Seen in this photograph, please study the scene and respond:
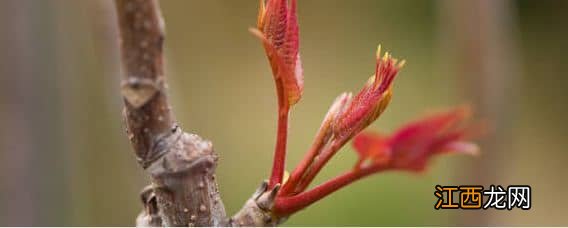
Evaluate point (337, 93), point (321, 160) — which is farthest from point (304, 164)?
point (337, 93)

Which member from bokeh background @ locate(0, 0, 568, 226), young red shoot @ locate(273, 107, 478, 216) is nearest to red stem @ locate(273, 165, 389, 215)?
young red shoot @ locate(273, 107, 478, 216)

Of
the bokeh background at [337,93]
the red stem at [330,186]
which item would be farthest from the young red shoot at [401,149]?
the bokeh background at [337,93]

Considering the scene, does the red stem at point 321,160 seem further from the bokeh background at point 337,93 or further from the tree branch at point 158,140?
the bokeh background at point 337,93

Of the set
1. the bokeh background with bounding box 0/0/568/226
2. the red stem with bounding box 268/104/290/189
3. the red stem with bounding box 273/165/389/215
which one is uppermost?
the bokeh background with bounding box 0/0/568/226

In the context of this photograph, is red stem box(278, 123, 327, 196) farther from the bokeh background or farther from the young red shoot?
the bokeh background

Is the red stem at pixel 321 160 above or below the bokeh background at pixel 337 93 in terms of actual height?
below

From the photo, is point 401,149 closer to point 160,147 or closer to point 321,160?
point 321,160

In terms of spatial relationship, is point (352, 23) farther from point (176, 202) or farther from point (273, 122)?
point (176, 202)

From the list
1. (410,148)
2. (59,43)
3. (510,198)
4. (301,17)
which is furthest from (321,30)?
(410,148)
